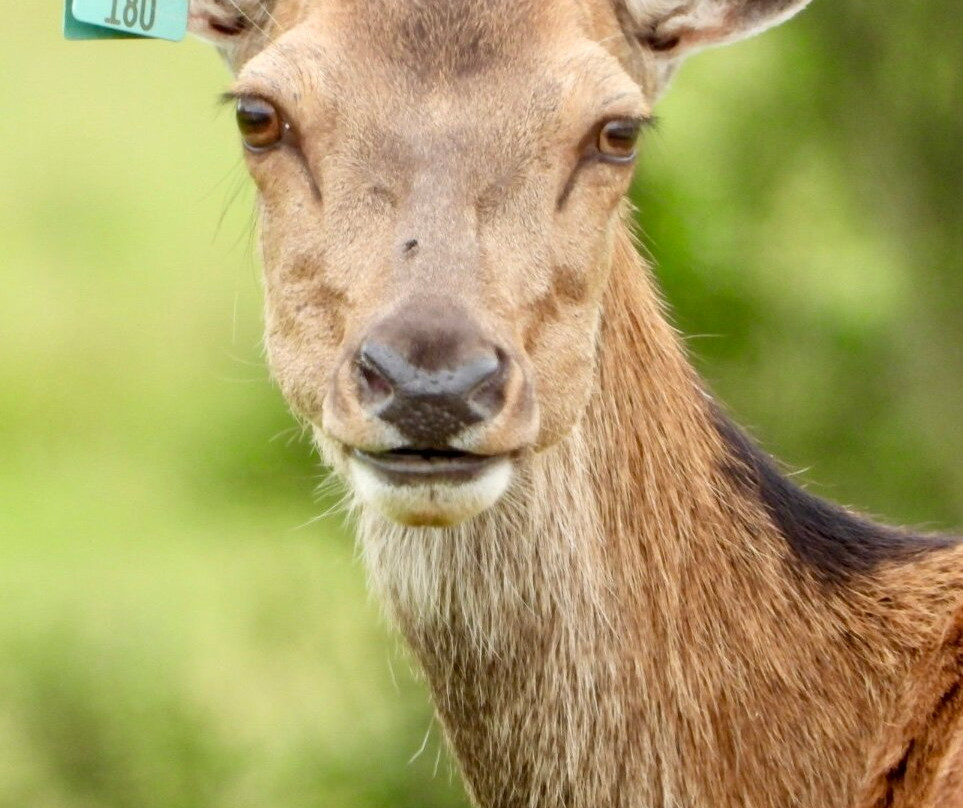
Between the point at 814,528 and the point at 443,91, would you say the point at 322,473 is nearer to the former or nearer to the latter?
the point at 814,528

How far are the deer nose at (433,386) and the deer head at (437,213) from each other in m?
0.01

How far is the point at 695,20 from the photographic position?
621 centimetres

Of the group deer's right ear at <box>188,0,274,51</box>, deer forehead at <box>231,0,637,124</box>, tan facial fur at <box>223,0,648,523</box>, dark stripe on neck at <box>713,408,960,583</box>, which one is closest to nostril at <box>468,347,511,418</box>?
tan facial fur at <box>223,0,648,523</box>

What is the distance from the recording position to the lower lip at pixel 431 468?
5062 mm

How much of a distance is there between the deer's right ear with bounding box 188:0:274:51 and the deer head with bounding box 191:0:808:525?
0.46 metres

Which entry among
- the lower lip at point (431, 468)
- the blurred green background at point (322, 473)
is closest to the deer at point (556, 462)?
the lower lip at point (431, 468)

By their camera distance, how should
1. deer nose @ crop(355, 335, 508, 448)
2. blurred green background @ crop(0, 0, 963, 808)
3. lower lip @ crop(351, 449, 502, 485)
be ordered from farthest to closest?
blurred green background @ crop(0, 0, 963, 808) < lower lip @ crop(351, 449, 502, 485) < deer nose @ crop(355, 335, 508, 448)

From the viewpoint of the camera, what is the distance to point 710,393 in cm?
645

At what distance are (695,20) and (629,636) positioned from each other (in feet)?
6.87

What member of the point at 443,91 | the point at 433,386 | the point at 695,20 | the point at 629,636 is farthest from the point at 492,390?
Result: the point at 695,20

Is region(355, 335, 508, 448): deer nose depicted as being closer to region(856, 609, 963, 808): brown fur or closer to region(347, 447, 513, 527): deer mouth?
region(347, 447, 513, 527): deer mouth

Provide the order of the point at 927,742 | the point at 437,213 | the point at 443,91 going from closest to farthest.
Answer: the point at 437,213 → the point at 443,91 → the point at 927,742

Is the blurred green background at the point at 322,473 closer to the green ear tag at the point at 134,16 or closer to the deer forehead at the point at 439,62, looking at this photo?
the green ear tag at the point at 134,16

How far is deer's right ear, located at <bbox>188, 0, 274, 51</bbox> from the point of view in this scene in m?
6.24
